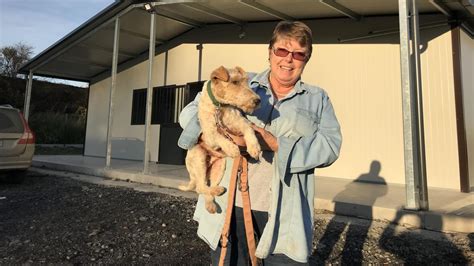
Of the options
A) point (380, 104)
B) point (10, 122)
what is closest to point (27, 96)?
point (10, 122)

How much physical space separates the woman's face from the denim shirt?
0.06 metres

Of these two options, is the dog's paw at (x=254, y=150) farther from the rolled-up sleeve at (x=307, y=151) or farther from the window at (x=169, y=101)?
the window at (x=169, y=101)

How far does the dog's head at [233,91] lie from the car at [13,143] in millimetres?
7690

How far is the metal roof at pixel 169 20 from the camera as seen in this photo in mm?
7340

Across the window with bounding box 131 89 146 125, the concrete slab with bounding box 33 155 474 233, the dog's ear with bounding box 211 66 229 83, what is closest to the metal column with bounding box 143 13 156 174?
the concrete slab with bounding box 33 155 474 233

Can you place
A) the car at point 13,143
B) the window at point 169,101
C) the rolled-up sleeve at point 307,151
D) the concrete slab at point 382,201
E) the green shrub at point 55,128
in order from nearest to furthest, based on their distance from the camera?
the rolled-up sleeve at point 307,151 < the concrete slab at point 382,201 < the car at point 13,143 < the window at point 169,101 < the green shrub at point 55,128

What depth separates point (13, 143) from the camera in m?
8.07

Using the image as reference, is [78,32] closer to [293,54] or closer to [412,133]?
[412,133]

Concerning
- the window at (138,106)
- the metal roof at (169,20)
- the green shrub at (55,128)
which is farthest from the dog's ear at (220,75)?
the green shrub at (55,128)

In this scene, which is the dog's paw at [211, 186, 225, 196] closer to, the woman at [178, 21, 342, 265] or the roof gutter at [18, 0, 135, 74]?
the woman at [178, 21, 342, 265]

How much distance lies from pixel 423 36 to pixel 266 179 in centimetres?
704

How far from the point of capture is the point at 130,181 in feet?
28.1

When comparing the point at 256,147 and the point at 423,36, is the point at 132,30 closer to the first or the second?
the point at 423,36

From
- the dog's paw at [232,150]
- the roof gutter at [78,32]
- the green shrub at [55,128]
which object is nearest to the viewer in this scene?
the dog's paw at [232,150]
